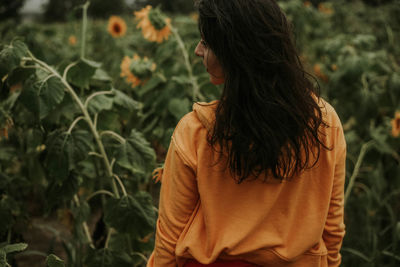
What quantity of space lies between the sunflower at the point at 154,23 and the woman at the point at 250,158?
4.00 feet

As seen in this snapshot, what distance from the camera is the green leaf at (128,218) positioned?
1660 mm

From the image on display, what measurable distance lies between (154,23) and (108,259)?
3.97ft

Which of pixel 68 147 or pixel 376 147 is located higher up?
pixel 68 147

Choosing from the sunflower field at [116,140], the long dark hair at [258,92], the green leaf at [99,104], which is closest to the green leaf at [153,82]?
the sunflower field at [116,140]

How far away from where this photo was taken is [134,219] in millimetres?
1666

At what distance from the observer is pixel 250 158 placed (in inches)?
40.2

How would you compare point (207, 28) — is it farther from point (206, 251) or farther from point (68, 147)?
point (68, 147)

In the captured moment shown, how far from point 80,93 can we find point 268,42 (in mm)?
1150

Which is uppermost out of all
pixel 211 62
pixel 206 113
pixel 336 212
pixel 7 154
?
pixel 211 62

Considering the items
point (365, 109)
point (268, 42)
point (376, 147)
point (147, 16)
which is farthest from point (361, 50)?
point (268, 42)

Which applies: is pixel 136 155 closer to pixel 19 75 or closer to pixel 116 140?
pixel 116 140

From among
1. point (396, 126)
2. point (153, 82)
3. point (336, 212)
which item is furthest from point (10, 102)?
point (396, 126)

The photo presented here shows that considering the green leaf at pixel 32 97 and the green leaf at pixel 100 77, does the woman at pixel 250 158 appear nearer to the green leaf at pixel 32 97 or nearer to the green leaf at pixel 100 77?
the green leaf at pixel 32 97

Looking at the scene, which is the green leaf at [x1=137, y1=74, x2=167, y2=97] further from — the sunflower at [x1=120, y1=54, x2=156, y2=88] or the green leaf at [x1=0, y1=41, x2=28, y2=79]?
the green leaf at [x1=0, y1=41, x2=28, y2=79]
